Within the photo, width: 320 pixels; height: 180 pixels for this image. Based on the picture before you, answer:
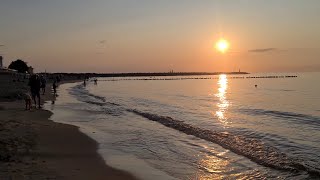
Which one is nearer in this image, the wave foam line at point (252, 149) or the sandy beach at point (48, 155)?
the sandy beach at point (48, 155)

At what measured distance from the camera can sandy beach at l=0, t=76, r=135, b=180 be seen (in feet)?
28.3

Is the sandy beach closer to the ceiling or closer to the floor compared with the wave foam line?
closer to the ceiling

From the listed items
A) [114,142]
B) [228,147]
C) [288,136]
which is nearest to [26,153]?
[114,142]

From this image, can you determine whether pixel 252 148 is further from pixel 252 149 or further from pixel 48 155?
pixel 48 155

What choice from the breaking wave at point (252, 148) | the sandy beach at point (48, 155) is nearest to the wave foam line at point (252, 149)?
the breaking wave at point (252, 148)

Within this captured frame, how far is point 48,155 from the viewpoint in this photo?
10.7 metres

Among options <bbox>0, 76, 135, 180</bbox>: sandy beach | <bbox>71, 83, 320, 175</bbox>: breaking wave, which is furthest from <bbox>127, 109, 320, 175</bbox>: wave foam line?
<bbox>0, 76, 135, 180</bbox>: sandy beach

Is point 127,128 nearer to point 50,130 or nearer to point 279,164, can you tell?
point 50,130

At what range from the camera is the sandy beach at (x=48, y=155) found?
28.3ft

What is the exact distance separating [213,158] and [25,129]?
743 cm

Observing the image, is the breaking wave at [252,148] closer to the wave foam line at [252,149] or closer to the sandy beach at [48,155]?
the wave foam line at [252,149]

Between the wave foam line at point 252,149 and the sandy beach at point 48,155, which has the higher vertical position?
the sandy beach at point 48,155

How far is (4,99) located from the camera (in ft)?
92.9

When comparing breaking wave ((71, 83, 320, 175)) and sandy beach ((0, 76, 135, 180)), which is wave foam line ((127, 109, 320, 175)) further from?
sandy beach ((0, 76, 135, 180))
